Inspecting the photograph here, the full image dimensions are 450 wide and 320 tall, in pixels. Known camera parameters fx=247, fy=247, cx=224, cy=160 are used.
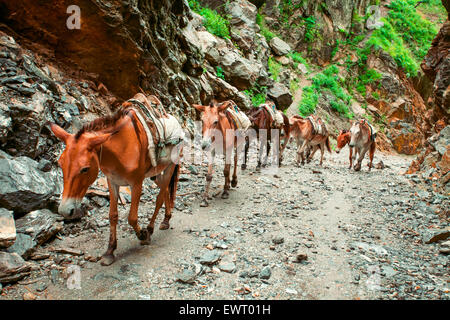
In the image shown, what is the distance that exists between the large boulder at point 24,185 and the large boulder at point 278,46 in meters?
23.2

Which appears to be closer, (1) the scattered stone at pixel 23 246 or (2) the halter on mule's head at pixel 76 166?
(2) the halter on mule's head at pixel 76 166

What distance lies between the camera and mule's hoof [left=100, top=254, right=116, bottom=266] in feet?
11.0

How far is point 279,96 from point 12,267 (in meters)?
18.1

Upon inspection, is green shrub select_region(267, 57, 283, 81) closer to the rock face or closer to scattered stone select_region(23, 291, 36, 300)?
the rock face

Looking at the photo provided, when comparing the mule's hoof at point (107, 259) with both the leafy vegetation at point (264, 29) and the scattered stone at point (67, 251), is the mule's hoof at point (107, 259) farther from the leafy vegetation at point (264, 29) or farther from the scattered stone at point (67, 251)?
the leafy vegetation at point (264, 29)

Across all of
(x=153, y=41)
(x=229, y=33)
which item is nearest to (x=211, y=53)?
(x=229, y=33)

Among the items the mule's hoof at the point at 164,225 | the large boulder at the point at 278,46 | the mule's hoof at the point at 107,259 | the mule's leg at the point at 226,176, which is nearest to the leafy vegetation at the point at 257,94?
the large boulder at the point at 278,46

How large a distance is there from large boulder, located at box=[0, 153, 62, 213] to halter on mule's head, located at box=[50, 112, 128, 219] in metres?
1.30

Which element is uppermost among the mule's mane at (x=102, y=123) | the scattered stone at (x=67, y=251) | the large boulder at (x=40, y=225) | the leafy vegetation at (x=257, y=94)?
the leafy vegetation at (x=257, y=94)

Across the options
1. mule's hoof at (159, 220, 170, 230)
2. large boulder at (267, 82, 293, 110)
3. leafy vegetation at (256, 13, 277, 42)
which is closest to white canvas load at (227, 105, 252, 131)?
mule's hoof at (159, 220, 170, 230)

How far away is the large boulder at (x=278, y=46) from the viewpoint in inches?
912

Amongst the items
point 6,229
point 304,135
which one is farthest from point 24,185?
point 304,135

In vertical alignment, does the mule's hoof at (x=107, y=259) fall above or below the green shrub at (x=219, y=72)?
below

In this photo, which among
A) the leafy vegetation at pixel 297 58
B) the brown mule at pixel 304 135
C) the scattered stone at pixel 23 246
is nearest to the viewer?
the scattered stone at pixel 23 246
